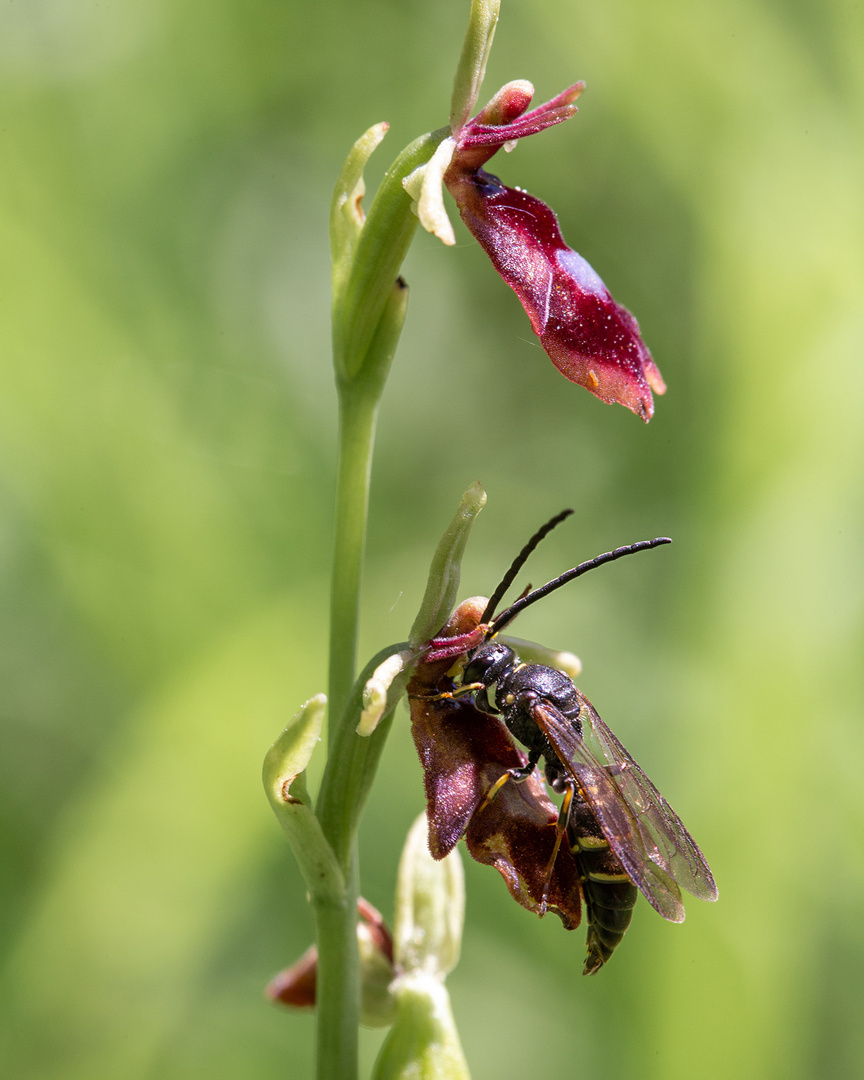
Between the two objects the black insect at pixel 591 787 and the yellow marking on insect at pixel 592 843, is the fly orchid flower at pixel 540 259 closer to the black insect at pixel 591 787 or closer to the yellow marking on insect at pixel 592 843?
the black insect at pixel 591 787

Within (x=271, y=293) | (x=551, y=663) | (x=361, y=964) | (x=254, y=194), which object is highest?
(x=254, y=194)

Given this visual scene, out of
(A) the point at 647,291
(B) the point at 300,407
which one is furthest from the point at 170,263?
(A) the point at 647,291

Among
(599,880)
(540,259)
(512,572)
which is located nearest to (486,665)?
(512,572)

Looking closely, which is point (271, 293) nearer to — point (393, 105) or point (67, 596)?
point (393, 105)

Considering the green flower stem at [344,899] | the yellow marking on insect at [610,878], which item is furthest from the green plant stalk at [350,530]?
the yellow marking on insect at [610,878]

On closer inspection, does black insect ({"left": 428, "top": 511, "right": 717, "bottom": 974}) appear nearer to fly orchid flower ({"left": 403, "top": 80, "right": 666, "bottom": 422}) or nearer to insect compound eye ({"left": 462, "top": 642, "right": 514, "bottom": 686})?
insect compound eye ({"left": 462, "top": 642, "right": 514, "bottom": 686})

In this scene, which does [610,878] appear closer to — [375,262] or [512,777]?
[512,777]

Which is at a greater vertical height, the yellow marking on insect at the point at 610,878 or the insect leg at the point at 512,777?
the insect leg at the point at 512,777
